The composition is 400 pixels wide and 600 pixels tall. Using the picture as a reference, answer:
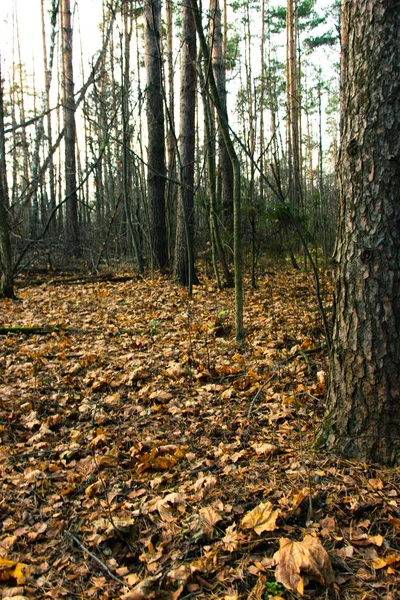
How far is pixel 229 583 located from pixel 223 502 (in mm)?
485

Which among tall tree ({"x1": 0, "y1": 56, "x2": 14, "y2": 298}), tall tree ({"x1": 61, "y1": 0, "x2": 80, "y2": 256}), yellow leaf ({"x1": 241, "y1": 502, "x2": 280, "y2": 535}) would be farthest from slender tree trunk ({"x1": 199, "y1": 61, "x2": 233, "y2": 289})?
tall tree ({"x1": 61, "y1": 0, "x2": 80, "y2": 256})

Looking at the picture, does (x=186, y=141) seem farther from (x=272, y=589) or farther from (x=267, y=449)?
(x=272, y=589)

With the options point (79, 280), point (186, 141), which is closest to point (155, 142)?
point (186, 141)

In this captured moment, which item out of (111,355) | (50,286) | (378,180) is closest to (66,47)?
(50,286)

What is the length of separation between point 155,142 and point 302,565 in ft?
29.9

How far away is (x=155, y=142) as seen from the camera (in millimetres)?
9688

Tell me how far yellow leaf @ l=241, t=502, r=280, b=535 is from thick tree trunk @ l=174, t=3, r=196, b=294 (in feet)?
17.9

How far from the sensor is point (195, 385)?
12.6 feet

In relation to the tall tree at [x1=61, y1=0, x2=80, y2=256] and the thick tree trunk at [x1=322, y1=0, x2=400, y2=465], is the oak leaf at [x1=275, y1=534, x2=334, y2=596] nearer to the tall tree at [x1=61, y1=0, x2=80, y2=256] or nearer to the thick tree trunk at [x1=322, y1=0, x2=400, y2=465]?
the thick tree trunk at [x1=322, y1=0, x2=400, y2=465]

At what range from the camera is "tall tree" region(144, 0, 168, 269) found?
364 inches

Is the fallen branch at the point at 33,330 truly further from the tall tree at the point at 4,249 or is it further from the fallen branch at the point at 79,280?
the fallen branch at the point at 79,280

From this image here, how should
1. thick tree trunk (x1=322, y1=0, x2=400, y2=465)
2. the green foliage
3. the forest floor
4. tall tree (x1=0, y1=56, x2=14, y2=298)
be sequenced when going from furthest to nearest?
tall tree (x1=0, y1=56, x2=14, y2=298) < thick tree trunk (x1=322, y1=0, x2=400, y2=465) < the forest floor < the green foliage

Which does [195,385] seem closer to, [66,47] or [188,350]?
[188,350]

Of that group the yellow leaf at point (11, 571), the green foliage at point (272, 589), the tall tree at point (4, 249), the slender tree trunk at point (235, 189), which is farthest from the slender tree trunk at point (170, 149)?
the green foliage at point (272, 589)
